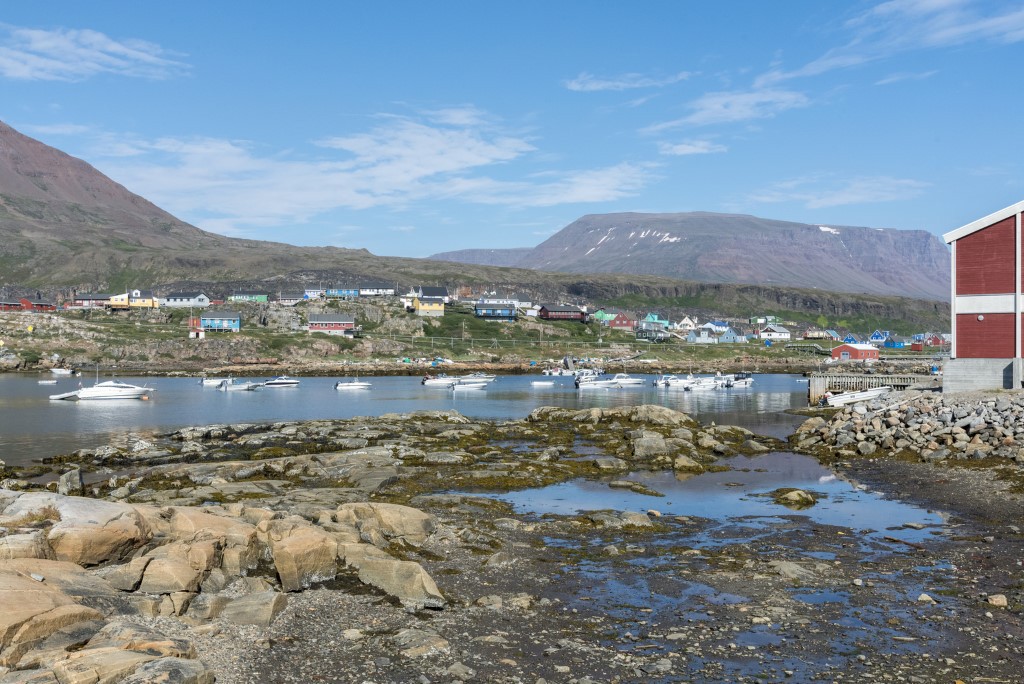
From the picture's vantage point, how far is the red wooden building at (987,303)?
53.8 meters

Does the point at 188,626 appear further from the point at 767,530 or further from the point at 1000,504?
the point at 1000,504

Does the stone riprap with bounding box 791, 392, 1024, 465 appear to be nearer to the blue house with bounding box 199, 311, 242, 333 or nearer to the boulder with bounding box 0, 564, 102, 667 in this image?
the boulder with bounding box 0, 564, 102, 667

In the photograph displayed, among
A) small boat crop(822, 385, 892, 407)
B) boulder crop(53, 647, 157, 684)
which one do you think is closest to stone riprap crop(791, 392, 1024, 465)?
small boat crop(822, 385, 892, 407)

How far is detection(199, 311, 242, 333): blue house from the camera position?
17375cm

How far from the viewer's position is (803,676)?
15219 mm

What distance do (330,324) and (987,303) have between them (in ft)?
482

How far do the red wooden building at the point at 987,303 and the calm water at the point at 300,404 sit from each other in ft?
45.5

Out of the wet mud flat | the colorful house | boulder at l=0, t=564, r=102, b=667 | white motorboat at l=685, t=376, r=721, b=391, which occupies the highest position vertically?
the colorful house

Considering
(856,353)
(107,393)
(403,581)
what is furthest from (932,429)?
(856,353)

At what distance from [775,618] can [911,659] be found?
10.2ft

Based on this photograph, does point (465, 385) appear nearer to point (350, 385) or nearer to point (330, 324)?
point (350, 385)

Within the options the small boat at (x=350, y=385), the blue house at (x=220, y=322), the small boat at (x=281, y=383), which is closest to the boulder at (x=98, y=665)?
the small boat at (x=350, y=385)

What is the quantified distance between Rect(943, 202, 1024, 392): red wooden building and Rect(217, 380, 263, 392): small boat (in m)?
86.6

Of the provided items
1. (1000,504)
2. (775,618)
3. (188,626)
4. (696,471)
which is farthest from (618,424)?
(188,626)
